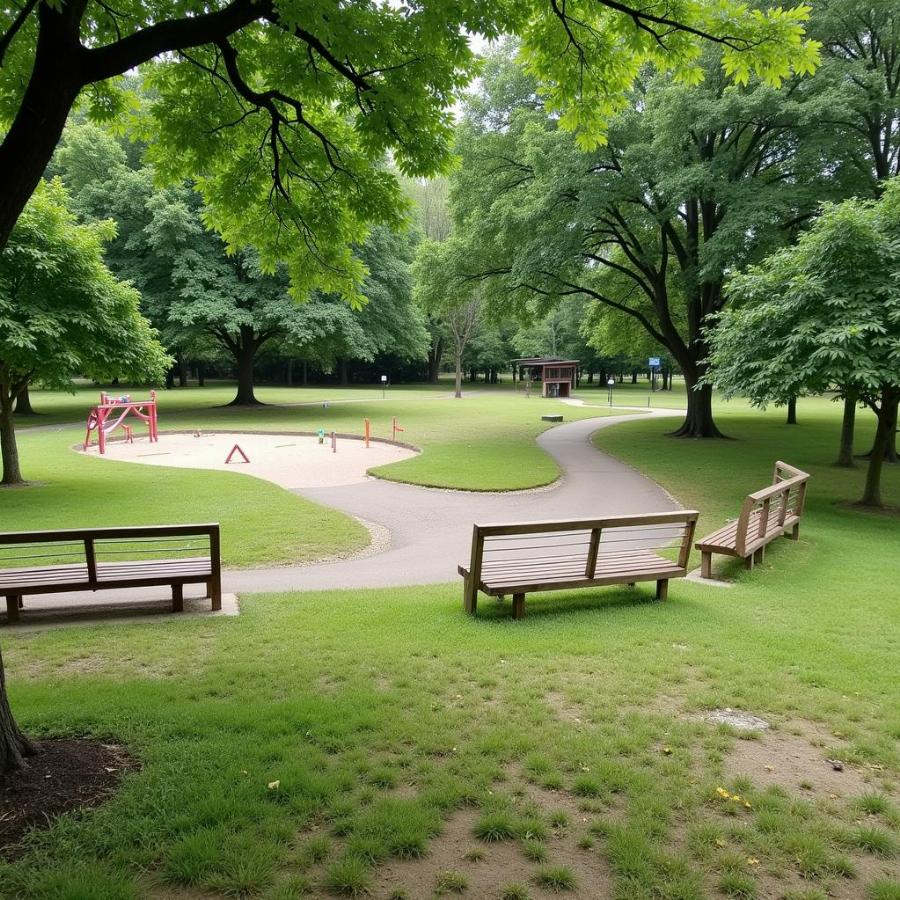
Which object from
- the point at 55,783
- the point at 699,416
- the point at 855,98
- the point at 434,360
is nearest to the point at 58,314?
the point at 55,783

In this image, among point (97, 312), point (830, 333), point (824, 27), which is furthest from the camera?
point (824, 27)

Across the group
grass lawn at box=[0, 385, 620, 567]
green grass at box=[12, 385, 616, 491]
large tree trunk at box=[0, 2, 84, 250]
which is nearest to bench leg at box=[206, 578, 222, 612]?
grass lawn at box=[0, 385, 620, 567]

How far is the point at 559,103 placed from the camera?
20.0ft

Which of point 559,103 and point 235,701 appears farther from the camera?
point 559,103

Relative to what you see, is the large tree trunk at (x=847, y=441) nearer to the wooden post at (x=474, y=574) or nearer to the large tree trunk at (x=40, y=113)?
the wooden post at (x=474, y=574)

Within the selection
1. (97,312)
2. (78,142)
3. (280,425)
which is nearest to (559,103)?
(97,312)

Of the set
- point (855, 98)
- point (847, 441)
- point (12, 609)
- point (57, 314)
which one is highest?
point (855, 98)

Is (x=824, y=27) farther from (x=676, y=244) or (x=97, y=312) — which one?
(x=97, y=312)

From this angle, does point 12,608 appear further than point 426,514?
No

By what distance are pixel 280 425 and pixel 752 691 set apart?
94.1 ft

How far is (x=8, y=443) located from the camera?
15734mm

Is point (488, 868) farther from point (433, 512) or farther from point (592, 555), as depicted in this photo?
point (433, 512)

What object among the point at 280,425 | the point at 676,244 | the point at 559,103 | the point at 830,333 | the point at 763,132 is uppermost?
the point at 763,132

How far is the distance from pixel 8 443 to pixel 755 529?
Answer: 16888mm
